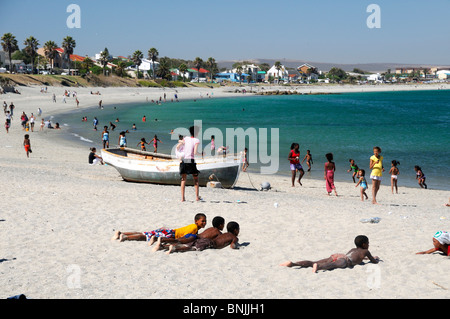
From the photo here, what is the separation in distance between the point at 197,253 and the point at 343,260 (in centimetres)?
266

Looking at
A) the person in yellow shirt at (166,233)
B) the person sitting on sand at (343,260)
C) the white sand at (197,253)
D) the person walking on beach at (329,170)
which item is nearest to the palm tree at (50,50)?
the white sand at (197,253)

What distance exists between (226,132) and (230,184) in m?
32.8

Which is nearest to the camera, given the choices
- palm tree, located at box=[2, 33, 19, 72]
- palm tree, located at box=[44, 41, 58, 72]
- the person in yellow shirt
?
the person in yellow shirt

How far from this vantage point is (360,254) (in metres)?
8.30

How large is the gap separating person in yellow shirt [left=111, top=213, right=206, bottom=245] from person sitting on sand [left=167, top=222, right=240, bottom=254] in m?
0.24

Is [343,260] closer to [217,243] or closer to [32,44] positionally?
[217,243]

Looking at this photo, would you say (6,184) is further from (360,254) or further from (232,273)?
(360,254)

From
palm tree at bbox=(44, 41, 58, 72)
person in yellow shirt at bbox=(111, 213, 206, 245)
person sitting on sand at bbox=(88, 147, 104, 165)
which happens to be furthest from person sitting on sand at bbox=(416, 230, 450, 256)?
palm tree at bbox=(44, 41, 58, 72)

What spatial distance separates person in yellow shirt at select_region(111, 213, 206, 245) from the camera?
9242 mm

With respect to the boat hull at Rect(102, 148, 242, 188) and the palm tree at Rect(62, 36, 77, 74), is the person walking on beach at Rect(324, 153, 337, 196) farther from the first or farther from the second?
the palm tree at Rect(62, 36, 77, 74)

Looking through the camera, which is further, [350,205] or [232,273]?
[350,205]
